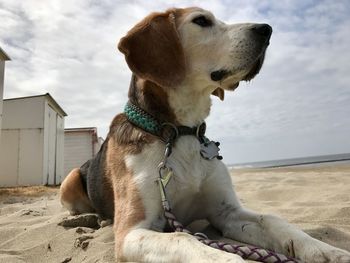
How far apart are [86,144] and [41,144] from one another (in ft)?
23.1

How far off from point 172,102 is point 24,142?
44.0ft

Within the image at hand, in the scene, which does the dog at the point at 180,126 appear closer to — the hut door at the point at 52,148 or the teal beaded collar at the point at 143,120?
the teal beaded collar at the point at 143,120

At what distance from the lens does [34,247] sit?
3094 mm

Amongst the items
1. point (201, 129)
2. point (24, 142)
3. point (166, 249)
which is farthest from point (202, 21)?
point (24, 142)

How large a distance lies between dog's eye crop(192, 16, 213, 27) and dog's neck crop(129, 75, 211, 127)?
555 mm

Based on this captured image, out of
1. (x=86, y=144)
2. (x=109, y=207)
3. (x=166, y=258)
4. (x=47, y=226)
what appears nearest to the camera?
(x=166, y=258)

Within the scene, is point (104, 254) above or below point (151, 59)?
below

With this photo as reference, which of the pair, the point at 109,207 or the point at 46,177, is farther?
the point at 46,177

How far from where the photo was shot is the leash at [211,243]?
7.00 feet

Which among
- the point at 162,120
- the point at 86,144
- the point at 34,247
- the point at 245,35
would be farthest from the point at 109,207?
the point at 86,144

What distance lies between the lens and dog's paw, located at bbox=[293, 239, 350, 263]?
6.95ft

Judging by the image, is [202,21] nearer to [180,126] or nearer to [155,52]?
[155,52]

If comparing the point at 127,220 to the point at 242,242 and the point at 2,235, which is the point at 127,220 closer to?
the point at 242,242

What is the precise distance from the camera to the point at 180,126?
2.94 meters
